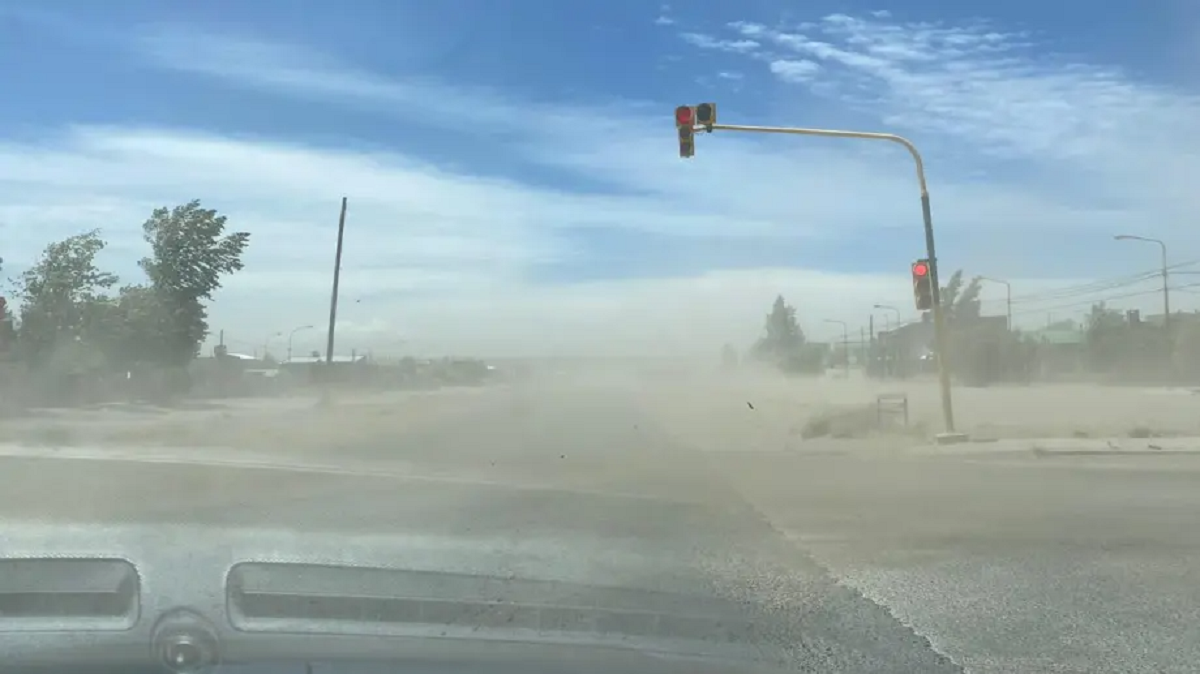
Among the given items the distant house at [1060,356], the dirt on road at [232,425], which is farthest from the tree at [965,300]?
the dirt on road at [232,425]

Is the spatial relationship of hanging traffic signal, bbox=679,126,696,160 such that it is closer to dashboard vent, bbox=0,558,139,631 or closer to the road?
the road

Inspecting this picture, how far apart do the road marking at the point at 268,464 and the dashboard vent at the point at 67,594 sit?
7.10 meters

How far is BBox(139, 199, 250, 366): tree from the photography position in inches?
1678

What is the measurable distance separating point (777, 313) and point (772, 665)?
4127 inches

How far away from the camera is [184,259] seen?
42.7 metres

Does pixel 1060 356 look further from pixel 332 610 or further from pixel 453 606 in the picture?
pixel 332 610

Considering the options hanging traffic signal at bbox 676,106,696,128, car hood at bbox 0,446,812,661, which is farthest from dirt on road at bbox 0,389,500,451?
hanging traffic signal at bbox 676,106,696,128

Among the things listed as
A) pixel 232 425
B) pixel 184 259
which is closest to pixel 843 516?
pixel 232 425

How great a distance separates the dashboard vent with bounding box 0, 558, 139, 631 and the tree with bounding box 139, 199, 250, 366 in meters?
35.1

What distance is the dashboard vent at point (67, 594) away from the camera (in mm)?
7125

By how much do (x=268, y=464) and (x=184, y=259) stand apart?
2659 centimetres

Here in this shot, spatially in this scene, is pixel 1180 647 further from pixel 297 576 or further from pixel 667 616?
pixel 297 576

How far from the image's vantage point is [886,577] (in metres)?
9.58

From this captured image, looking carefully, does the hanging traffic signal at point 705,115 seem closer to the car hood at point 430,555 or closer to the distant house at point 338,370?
the car hood at point 430,555
